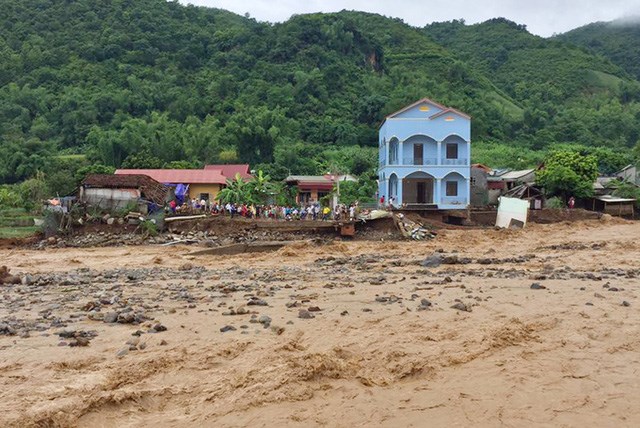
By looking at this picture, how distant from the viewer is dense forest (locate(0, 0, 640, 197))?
178 ft

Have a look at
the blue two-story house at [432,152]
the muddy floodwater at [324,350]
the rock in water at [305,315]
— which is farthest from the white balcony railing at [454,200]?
the rock in water at [305,315]

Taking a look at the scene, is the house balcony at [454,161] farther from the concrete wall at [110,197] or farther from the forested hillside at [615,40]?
the forested hillside at [615,40]

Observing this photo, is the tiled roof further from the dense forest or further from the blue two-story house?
the blue two-story house

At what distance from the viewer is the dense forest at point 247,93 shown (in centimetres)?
5422

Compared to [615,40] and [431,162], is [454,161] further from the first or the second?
[615,40]

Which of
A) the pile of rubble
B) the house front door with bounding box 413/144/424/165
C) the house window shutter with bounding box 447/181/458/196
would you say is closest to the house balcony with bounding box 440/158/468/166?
the house window shutter with bounding box 447/181/458/196

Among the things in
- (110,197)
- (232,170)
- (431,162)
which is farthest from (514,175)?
(110,197)

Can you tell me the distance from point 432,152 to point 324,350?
31.9m

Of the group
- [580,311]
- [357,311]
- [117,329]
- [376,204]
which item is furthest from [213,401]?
[376,204]

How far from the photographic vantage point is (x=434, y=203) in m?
38.0

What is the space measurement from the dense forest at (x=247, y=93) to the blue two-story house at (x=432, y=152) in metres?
12.6

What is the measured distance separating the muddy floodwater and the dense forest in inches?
1203

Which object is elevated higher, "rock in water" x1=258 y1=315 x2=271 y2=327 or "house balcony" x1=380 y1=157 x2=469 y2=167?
"house balcony" x1=380 y1=157 x2=469 y2=167

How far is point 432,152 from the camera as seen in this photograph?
39.0 metres
